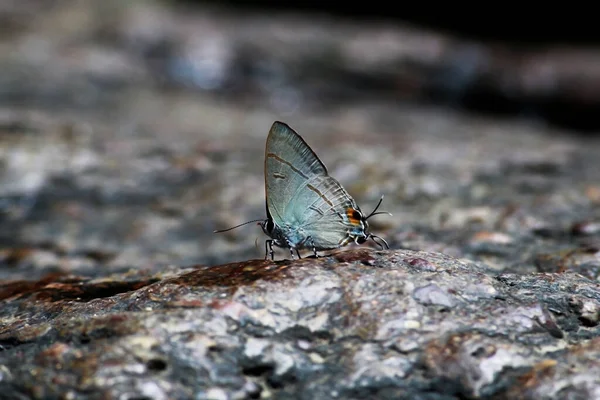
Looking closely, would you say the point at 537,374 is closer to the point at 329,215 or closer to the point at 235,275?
the point at 235,275

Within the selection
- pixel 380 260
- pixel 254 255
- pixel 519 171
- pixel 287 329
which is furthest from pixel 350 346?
pixel 519 171

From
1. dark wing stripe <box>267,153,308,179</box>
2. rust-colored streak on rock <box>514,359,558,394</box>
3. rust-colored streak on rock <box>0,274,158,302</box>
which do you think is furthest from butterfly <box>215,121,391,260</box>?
rust-colored streak on rock <box>514,359,558,394</box>

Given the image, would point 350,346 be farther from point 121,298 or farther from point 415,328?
point 121,298

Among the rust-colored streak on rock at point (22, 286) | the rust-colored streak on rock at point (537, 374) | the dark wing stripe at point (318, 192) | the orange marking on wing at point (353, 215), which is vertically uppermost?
the dark wing stripe at point (318, 192)

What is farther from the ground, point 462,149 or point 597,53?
point 597,53

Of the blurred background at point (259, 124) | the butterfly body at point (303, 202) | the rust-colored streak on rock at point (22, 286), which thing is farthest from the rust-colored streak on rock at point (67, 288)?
the butterfly body at point (303, 202)

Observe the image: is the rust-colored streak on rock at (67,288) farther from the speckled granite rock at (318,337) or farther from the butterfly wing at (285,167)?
the butterfly wing at (285,167)
